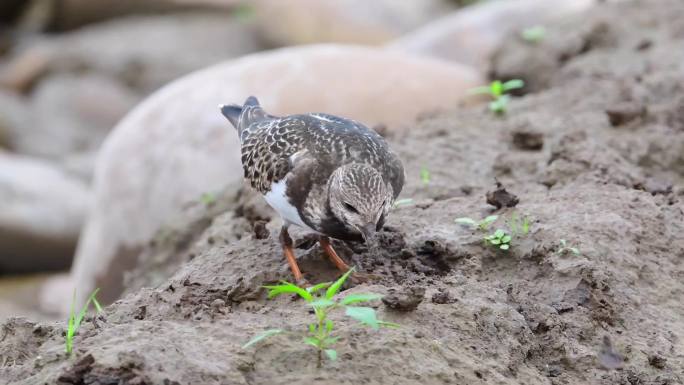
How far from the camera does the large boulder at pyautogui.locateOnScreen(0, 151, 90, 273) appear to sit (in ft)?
39.2


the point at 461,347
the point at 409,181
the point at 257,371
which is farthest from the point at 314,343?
the point at 409,181

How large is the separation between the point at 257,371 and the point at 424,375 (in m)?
→ 0.56

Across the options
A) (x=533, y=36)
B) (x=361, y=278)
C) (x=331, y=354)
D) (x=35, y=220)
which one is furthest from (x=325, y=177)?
(x=35, y=220)

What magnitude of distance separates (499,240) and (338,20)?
429 inches

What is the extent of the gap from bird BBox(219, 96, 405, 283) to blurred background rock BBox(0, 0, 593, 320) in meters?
2.95

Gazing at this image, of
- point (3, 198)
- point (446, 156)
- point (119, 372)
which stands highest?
point (119, 372)

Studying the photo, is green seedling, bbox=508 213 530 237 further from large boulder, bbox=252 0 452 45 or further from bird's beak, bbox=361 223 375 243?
large boulder, bbox=252 0 452 45

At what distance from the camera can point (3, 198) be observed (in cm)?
1196

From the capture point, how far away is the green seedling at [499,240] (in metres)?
4.67

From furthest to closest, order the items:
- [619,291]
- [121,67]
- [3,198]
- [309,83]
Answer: [121,67] < [3,198] < [309,83] < [619,291]

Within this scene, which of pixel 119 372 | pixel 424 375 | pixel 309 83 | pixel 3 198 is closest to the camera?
pixel 119 372

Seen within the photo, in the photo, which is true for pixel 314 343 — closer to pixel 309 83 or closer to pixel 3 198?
pixel 309 83

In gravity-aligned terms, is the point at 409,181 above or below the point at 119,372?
below

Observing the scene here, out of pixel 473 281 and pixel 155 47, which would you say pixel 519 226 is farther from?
pixel 155 47
